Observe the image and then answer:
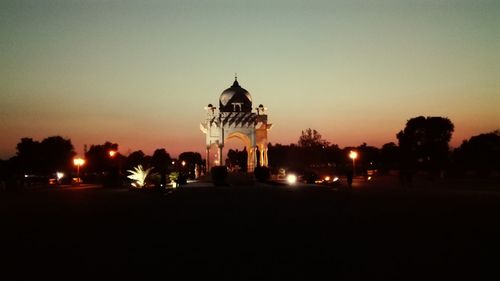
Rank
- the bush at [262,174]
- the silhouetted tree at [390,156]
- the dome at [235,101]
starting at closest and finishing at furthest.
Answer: the bush at [262,174], the dome at [235,101], the silhouetted tree at [390,156]

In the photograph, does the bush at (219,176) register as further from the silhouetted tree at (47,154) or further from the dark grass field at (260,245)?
the silhouetted tree at (47,154)

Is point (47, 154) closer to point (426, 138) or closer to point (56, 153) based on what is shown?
point (56, 153)

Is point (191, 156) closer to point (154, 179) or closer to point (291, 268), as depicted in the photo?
point (154, 179)

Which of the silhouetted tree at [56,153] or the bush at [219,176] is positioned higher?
the silhouetted tree at [56,153]

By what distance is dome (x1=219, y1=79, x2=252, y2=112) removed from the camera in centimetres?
7494

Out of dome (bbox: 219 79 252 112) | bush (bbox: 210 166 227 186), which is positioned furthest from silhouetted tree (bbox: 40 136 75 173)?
bush (bbox: 210 166 227 186)

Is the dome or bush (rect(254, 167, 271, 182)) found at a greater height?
the dome

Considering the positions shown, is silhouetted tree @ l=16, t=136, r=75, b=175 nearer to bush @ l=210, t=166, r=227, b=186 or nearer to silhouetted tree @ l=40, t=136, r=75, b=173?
silhouetted tree @ l=40, t=136, r=75, b=173

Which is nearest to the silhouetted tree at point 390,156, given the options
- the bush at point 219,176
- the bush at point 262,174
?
the bush at point 262,174

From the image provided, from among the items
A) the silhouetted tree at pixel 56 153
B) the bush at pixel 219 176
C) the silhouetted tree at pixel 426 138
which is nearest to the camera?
the bush at pixel 219 176

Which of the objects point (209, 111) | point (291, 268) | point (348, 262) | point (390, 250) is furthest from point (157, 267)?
point (209, 111)

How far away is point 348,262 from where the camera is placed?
336 inches

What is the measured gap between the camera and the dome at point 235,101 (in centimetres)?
7494

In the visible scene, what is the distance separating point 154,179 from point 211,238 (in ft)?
85.9
